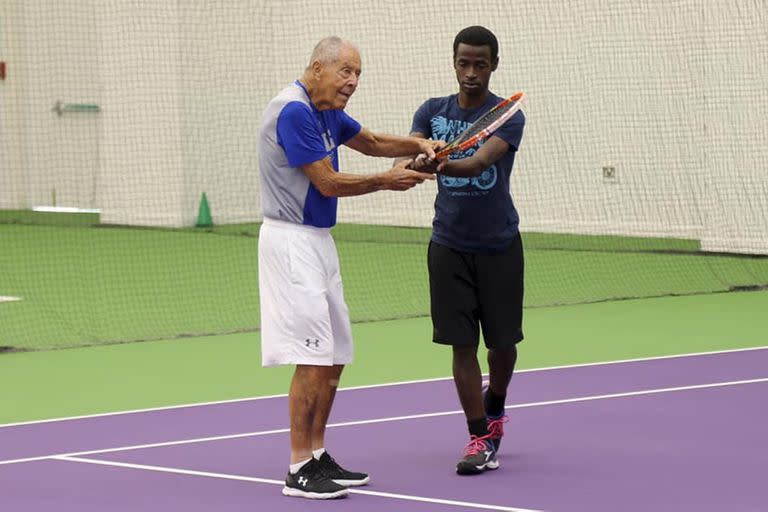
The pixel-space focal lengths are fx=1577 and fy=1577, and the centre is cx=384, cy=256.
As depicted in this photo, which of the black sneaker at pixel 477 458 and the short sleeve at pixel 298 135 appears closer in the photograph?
the short sleeve at pixel 298 135

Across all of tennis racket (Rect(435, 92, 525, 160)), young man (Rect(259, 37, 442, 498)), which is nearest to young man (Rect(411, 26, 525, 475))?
tennis racket (Rect(435, 92, 525, 160))

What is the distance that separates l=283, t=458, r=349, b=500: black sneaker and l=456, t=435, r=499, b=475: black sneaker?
0.56m

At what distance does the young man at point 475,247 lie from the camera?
6.65m

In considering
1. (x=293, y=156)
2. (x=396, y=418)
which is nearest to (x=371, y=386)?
(x=396, y=418)

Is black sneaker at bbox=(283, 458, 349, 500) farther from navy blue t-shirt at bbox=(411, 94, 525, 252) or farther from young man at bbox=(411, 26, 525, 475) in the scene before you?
navy blue t-shirt at bbox=(411, 94, 525, 252)

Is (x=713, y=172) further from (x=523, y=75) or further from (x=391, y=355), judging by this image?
(x=391, y=355)

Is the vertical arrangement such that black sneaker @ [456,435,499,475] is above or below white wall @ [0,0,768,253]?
below

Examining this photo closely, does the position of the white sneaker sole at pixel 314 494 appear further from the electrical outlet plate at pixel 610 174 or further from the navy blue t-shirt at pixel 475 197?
the electrical outlet plate at pixel 610 174

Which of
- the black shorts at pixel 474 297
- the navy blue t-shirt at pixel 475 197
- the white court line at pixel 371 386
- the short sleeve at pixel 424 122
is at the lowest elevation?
the white court line at pixel 371 386

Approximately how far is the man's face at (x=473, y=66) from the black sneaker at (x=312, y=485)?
1.71 meters

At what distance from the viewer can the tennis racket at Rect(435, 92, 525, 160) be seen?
6.31m

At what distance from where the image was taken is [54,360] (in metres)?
10.1

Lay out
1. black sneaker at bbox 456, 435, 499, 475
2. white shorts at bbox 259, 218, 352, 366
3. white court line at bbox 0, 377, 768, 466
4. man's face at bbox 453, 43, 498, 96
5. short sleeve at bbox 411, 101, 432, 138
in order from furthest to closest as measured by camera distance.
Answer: white court line at bbox 0, 377, 768, 466 < short sleeve at bbox 411, 101, 432, 138 < man's face at bbox 453, 43, 498, 96 < black sneaker at bbox 456, 435, 499, 475 < white shorts at bbox 259, 218, 352, 366

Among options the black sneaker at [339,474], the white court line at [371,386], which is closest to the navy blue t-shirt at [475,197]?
the black sneaker at [339,474]
